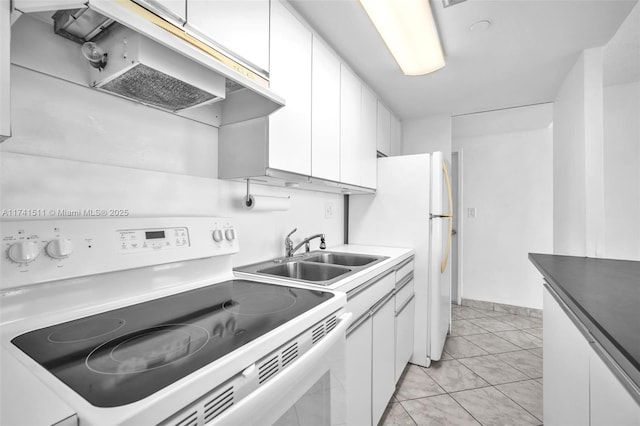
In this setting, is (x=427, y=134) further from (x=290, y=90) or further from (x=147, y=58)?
(x=147, y=58)

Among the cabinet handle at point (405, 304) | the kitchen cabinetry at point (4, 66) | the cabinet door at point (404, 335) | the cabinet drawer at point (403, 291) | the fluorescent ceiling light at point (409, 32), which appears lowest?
the cabinet door at point (404, 335)

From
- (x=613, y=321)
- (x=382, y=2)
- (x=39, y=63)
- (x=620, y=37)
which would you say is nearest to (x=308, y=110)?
(x=382, y=2)

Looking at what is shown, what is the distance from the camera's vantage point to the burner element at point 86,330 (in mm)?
694

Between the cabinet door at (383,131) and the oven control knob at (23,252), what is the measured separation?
2356 millimetres

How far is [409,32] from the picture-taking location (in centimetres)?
166

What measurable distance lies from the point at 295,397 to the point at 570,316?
3.43 feet

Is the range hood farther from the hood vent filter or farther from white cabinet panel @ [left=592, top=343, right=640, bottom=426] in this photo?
white cabinet panel @ [left=592, top=343, right=640, bottom=426]

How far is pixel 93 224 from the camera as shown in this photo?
2.88ft

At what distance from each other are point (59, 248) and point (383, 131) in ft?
8.31

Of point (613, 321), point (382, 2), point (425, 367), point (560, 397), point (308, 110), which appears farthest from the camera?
point (425, 367)

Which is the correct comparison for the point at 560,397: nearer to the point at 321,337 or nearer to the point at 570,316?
the point at 570,316

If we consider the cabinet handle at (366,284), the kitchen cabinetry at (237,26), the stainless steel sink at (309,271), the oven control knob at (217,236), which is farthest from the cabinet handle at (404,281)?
the kitchen cabinetry at (237,26)

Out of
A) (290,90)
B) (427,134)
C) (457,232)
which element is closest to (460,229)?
(457,232)

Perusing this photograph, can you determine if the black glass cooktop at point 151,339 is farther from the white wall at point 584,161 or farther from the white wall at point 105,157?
the white wall at point 584,161
